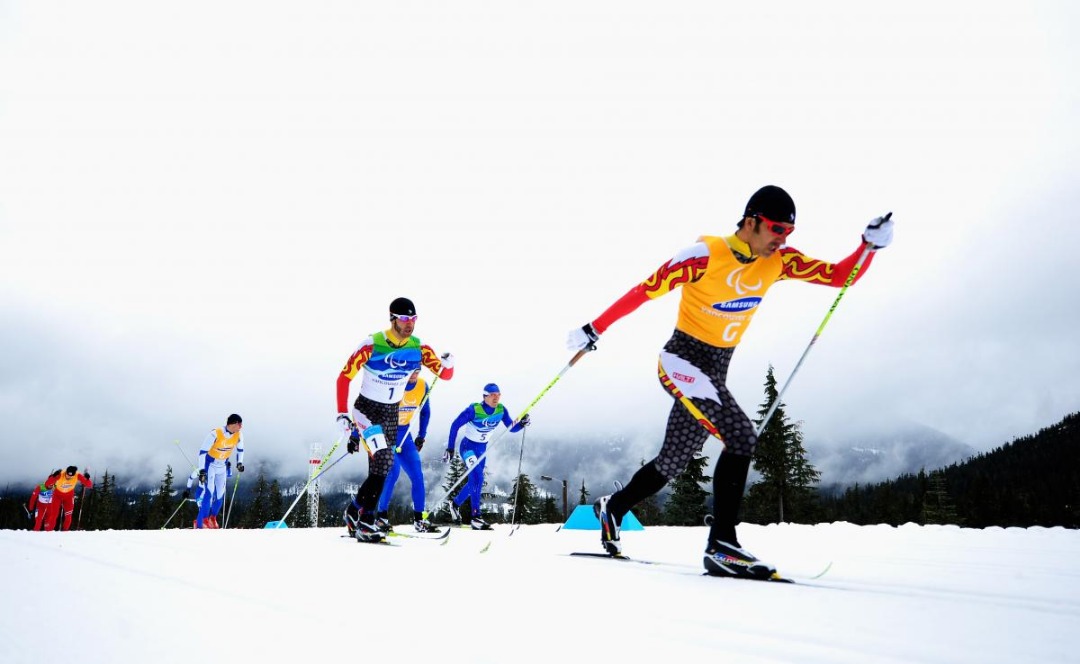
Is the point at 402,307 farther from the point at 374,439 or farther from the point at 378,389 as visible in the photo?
the point at 374,439

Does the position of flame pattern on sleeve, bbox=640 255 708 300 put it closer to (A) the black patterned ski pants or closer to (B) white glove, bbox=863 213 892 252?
(A) the black patterned ski pants

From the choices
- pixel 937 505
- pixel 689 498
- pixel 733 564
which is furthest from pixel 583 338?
pixel 937 505

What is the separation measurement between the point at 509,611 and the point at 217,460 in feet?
43.0

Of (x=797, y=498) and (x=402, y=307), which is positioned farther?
(x=797, y=498)

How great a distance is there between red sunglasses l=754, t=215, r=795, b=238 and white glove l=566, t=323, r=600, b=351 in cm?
129

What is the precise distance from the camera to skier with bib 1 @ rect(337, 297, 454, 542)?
6059 millimetres

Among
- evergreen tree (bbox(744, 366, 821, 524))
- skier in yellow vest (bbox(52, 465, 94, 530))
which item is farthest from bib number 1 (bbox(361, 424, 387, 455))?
evergreen tree (bbox(744, 366, 821, 524))

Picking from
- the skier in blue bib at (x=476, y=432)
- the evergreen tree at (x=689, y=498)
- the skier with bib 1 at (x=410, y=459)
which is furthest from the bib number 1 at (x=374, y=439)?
the evergreen tree at (x=689, y=498)

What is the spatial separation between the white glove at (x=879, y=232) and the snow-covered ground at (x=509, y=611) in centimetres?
188

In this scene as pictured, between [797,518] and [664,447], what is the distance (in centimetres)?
4224

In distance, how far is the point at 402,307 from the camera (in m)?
6.20

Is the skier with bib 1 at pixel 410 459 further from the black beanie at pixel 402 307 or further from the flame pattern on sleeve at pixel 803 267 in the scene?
the flame pattern on sleeve at pixel 803 267

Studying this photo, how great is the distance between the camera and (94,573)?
2.67 meters

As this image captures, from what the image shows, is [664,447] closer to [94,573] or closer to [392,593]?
[392,593]
